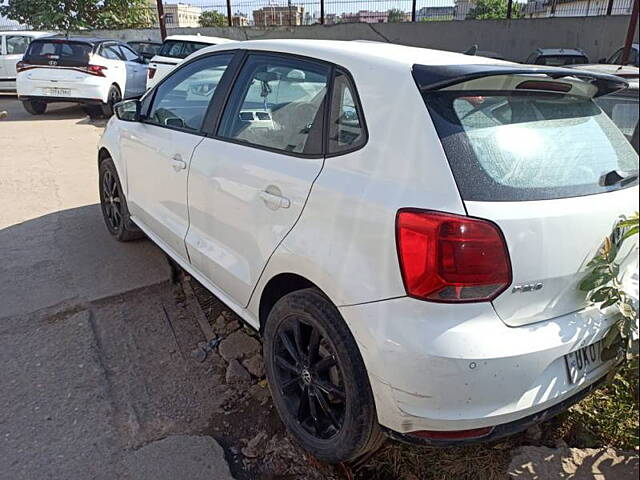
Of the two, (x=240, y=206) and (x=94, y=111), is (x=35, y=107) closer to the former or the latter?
(x=94, y=111)

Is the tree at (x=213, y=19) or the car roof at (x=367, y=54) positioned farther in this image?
the tree at (x=213, y=19)

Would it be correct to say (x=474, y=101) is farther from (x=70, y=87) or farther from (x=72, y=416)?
(x=70, y=87)

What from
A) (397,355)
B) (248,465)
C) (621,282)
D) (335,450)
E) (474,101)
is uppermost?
(474,101)

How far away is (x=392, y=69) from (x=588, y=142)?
2.68 feet

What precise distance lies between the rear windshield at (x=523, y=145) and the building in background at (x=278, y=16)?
18137mm

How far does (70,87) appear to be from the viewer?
35.0 ft

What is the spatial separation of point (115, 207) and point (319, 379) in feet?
9.77

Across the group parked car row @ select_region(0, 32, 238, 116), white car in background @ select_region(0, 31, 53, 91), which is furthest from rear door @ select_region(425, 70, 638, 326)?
white car in background @ select_region(0, 31, 53, 91)

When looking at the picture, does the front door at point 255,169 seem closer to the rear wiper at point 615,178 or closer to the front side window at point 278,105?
the front side window at point 278,105

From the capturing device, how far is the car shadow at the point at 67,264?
3756 mm

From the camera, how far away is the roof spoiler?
1901 millimetres

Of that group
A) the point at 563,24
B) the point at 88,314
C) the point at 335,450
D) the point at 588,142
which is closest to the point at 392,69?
the point at 588,142

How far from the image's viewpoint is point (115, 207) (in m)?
4.51

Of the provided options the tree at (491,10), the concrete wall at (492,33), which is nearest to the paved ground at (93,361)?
the concrete wall at (492,33)
